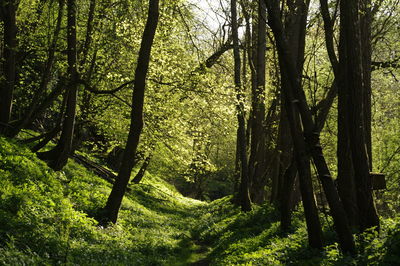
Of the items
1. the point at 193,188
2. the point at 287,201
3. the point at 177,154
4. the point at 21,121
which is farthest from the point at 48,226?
the point at 193,188

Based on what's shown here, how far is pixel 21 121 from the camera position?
15539 millimetres

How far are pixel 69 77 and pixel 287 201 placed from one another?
931cm

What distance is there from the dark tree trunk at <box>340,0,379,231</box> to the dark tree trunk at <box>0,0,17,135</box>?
11352mm

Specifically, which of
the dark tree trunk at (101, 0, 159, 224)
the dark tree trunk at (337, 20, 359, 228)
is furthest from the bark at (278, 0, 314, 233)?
the dark tree trunk at (101, 0, 159, 224)

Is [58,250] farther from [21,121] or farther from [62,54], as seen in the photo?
[62,54]

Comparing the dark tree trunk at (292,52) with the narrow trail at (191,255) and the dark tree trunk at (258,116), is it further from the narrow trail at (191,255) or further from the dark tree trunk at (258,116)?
the dark tree trunk at (258,116)

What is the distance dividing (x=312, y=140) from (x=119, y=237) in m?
6.32

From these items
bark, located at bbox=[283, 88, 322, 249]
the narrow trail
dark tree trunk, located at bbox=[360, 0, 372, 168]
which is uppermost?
dark tree trunk, located at bbox=[360, 0, 372, 168]

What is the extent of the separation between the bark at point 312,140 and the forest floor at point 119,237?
396 mm

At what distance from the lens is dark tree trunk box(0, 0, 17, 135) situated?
14.8 meters

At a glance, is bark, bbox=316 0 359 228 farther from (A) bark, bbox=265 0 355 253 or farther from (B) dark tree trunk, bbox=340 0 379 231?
(A) bark, bbox=265 0 355 253

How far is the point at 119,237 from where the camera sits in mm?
11750

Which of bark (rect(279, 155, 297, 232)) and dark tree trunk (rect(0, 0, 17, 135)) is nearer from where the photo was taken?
bark (rect(279, 155, 297, 232))

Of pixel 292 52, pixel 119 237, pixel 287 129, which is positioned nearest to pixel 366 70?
pixel 292 52
